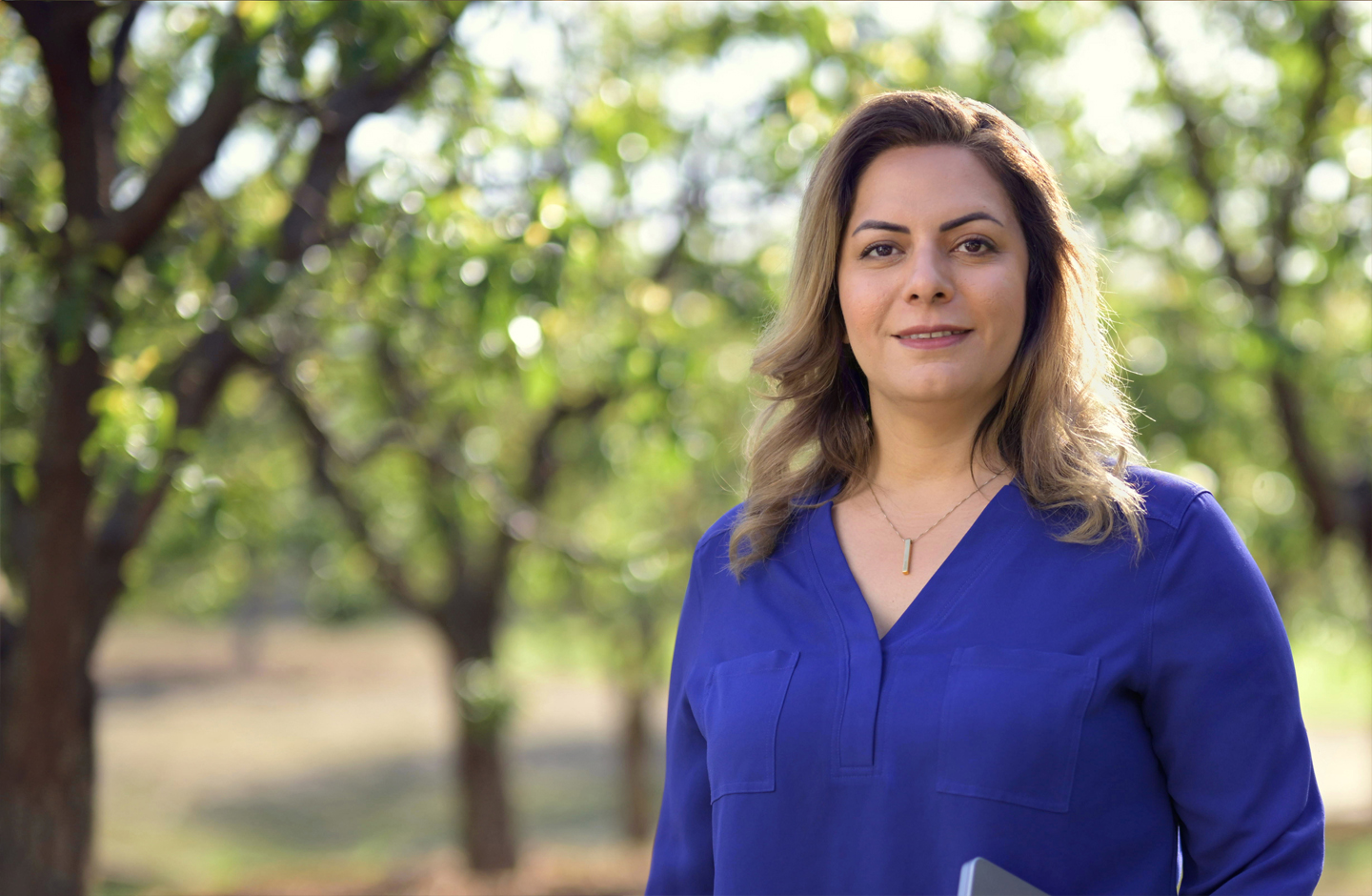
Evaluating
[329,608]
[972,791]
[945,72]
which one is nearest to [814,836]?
[972,791]

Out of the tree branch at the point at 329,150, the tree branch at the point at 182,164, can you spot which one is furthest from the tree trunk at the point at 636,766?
the tree branch at the point at 182,164

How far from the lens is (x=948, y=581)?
1671 millimetres

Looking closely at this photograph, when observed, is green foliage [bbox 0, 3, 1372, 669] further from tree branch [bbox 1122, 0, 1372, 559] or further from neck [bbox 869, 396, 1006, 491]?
neck [bbox 869, 396, 1006, 491]

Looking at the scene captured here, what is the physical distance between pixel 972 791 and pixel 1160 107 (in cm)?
704

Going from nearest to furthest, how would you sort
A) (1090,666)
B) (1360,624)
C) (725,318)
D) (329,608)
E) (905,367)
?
1. (1090,666)
2. (905,367)
3. (725,318)
4. (329,608)
5. (1360,624)

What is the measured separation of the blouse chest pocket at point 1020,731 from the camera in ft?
4.88

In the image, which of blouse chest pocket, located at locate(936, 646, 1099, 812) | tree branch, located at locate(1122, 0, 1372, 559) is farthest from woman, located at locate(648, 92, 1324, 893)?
tree branch, located at locate(1122, 0, 1372, 559)

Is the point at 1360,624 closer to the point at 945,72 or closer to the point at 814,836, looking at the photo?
the point at 945,72

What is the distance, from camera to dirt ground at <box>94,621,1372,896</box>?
11055 mm

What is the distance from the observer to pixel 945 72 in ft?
20.1

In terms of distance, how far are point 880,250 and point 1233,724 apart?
79cm

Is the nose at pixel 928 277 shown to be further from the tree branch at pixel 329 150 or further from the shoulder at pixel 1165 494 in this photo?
the tree branch at pixel 329 150

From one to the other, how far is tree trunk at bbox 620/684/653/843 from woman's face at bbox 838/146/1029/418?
1187cm

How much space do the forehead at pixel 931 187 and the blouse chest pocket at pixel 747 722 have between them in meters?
0.65
